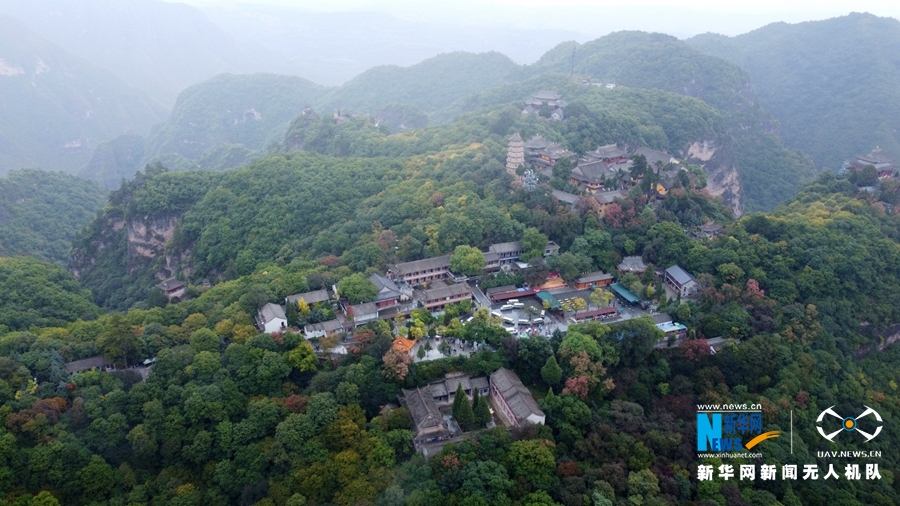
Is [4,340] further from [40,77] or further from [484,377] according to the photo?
[40,77]

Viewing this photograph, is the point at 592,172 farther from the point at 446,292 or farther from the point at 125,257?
the point at 125,257

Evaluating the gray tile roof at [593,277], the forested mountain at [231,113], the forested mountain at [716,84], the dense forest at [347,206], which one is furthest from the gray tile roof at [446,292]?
the forested mountain at [231,113]

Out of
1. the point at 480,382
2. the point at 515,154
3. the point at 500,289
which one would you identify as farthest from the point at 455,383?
the point at 515,154

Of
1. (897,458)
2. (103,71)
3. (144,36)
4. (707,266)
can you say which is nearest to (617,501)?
(897,458)

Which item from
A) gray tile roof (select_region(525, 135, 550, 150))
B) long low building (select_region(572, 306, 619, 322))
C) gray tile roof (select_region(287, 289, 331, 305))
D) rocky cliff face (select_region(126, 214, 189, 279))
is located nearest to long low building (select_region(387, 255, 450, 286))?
gray tile roof (select_region(287, 289, 331, 305))

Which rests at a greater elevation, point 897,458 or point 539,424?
point 539,424

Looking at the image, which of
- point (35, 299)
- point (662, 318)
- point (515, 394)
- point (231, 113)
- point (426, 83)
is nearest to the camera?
point (515, 394)
